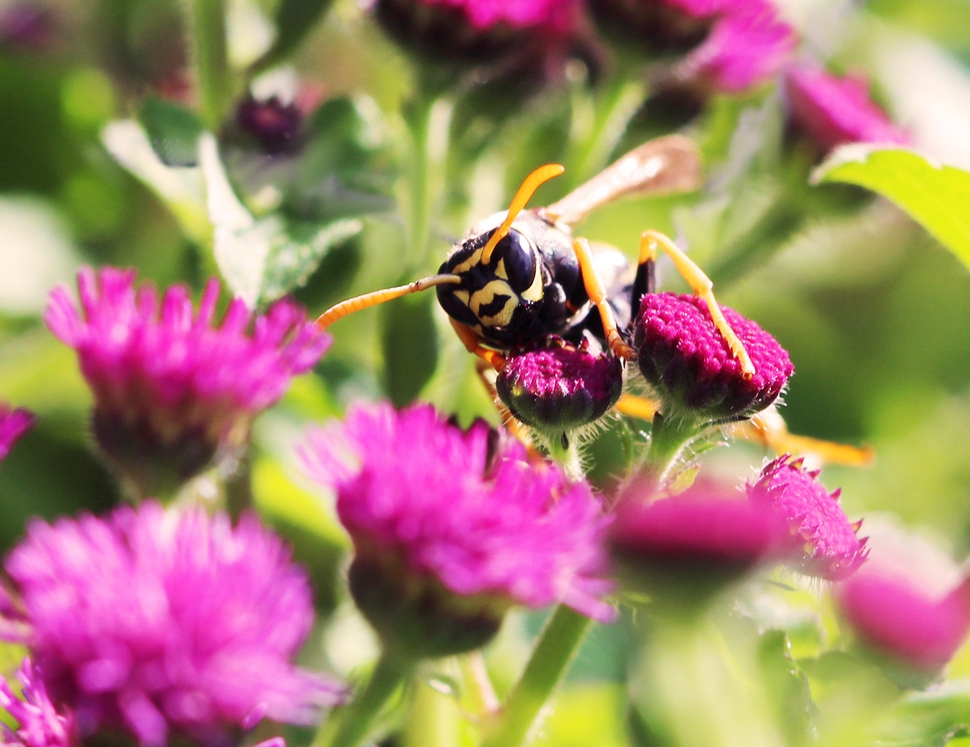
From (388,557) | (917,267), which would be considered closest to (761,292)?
(917,267)

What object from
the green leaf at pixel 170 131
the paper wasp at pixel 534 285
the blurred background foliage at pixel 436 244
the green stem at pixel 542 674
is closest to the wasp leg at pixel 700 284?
the paper wasp at pixel 534 285

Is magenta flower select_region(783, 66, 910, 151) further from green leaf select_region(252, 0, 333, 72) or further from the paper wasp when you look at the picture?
green leaf select_region(252, 0, 333, 72)

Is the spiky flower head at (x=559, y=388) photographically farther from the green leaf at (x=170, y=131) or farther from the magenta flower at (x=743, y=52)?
the magenta flower at (x=743, y=52)

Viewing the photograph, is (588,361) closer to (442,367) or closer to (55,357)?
(442,367)

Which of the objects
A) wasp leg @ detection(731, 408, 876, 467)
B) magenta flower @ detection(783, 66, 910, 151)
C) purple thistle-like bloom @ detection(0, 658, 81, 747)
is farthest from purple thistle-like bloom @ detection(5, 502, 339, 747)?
magenta flower @ detection(783, 66, 910, 151)

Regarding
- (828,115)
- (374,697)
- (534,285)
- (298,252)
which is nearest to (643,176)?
(828,115)

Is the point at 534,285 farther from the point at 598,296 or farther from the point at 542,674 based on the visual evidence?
the point at 542,674

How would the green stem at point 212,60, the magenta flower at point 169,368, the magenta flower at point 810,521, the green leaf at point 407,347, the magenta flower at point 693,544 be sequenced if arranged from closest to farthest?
the magenta flower at point 693,544 < the magenta flower at point 810,521 < the magenta flower at point 169,368 < the green leaf at point 407,347 < the green stem at point 212,60

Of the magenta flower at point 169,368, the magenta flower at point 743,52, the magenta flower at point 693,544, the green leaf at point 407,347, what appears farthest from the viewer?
the magenta flower at point 743,52
